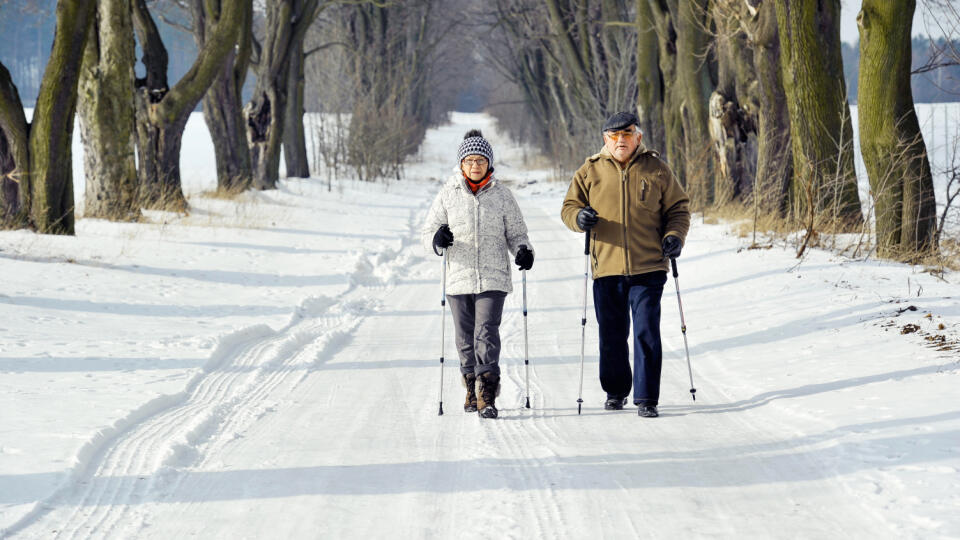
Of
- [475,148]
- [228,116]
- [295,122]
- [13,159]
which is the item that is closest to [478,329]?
[475,148]

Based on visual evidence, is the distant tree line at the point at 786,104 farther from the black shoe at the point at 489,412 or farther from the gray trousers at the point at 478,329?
the black shoe at the point at 489,412

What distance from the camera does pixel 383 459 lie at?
532cm

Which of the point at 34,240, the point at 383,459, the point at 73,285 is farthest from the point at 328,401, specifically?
the point at 34,240

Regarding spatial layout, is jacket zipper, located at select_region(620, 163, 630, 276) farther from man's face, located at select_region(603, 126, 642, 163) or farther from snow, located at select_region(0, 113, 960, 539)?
snow, located at select_region(0, 113, 960, 539)

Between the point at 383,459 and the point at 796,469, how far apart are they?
2.13 m

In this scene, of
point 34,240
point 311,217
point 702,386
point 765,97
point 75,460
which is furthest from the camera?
point 311,217

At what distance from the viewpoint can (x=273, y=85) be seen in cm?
2441

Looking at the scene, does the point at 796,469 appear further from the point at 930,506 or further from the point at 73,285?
the point at 73,285

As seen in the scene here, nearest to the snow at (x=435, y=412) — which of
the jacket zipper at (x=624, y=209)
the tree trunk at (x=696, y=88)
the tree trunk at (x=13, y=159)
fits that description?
the tree trunk at (x=13, y=159)

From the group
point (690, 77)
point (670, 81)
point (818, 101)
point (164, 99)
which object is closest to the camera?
point (818, 101)

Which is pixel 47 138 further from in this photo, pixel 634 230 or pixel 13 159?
pixel 634 230

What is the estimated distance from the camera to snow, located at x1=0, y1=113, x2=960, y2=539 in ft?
14.6

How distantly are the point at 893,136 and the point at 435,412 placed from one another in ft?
21.6

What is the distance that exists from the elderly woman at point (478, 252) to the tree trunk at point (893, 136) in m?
5.67
